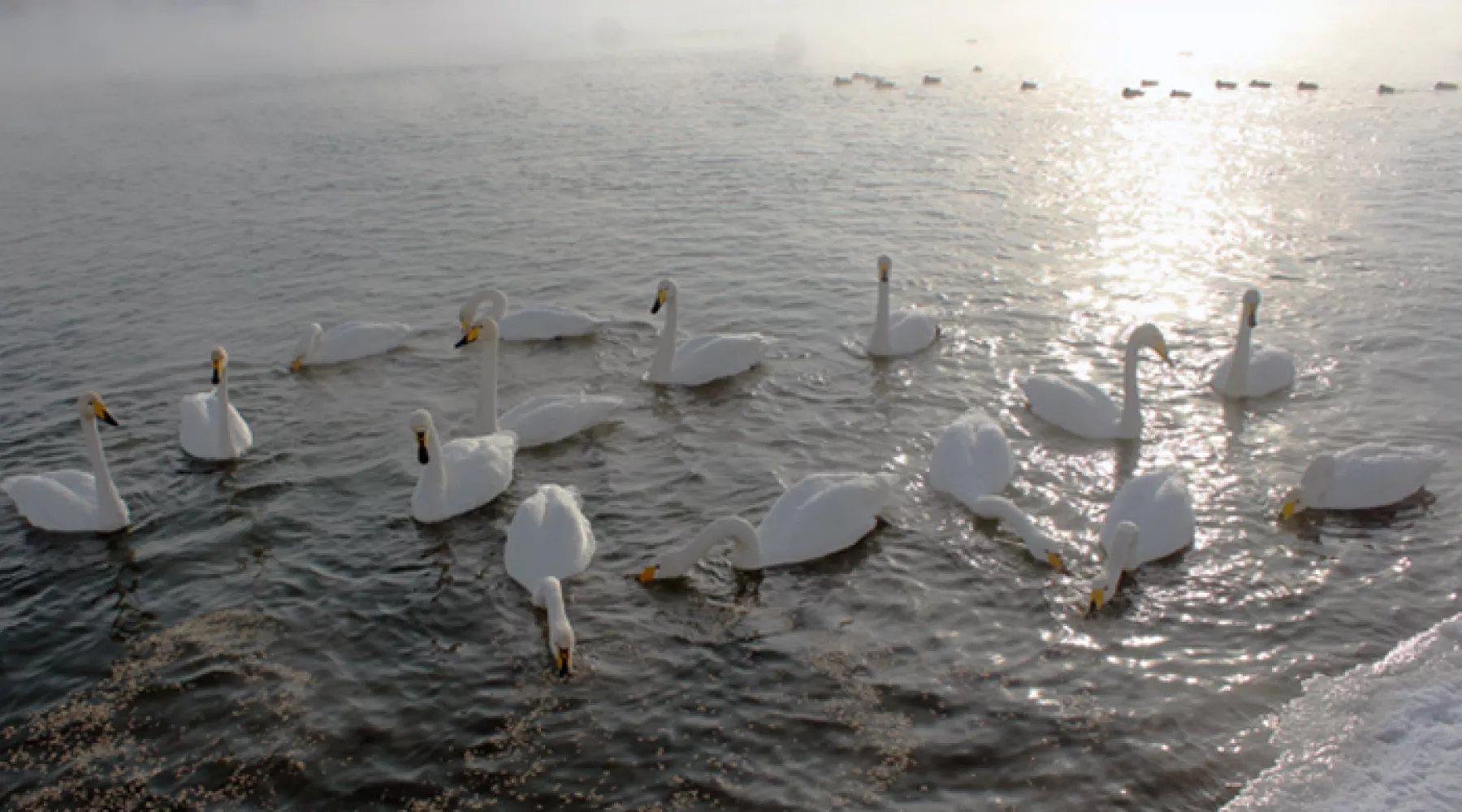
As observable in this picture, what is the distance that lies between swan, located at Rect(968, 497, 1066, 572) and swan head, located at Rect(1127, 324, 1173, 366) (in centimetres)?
257

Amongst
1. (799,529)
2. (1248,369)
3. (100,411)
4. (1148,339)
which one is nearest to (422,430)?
(100,411)

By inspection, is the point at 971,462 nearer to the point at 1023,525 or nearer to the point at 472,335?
the point at 1023,525

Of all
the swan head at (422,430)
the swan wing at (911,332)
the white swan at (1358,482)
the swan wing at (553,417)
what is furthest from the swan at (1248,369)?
the swan head at (422,430)

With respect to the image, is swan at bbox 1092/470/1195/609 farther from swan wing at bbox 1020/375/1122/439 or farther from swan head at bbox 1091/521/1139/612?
swan wing at bbox 1020/375/1122/439

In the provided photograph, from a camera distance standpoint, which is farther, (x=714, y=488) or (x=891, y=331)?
(x=891, y=331)

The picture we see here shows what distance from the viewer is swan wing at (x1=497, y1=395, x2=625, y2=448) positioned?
10.7 metres

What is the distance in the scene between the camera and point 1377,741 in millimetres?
6652

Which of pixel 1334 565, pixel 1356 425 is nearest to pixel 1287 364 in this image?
pixel 1356 425

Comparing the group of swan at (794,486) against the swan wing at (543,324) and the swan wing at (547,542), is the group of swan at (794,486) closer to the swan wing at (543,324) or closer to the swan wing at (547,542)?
the swan wing at (547,542)

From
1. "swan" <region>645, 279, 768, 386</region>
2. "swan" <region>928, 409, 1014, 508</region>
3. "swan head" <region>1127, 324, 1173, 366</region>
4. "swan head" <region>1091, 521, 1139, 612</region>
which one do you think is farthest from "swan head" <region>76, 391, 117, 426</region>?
"swan head" <region>1127, 324, 1173, 366</region>

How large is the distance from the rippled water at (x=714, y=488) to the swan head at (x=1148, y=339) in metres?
0.66

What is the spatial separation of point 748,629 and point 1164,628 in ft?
9.10

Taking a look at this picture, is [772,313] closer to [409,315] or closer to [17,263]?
[409,315]

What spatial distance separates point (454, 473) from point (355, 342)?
4061mm
